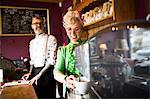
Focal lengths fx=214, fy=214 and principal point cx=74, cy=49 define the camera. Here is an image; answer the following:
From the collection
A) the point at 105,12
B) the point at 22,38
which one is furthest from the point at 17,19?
the point at 105,12

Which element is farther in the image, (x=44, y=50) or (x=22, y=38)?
(x=22, y=38)

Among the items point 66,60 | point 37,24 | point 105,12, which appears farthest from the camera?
point 37,24

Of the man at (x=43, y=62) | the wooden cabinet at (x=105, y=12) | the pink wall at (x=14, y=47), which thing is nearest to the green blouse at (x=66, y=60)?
the wooden cabinet at (x=105, y=12)

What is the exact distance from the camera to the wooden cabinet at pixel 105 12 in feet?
5.76

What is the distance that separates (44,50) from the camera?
7.14 feet

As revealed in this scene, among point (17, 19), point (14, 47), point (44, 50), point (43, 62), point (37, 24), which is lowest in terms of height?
point (43, 62)

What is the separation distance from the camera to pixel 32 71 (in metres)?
2.32

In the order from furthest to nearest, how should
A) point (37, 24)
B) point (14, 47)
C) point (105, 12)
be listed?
1. point (14, 47)
2. point (37, 24)
3. point (105, 12)

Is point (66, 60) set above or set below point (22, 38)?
below

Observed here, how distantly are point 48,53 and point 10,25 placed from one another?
2.72 m

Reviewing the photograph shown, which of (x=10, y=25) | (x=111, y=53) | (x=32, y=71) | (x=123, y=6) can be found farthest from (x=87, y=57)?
(x=10, y=25)

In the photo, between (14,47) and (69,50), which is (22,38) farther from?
(69,50)

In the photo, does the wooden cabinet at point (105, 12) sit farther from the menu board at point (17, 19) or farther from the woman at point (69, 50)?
the menu board at point (17, 19)

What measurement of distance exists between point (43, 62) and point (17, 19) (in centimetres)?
276
